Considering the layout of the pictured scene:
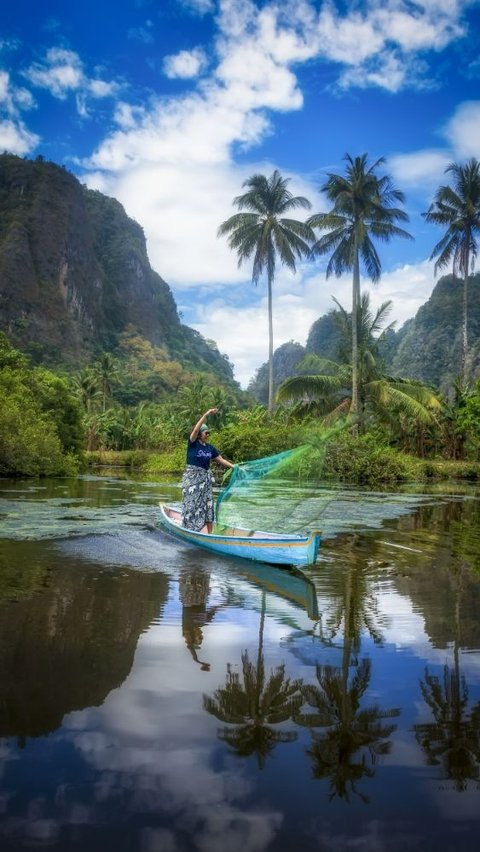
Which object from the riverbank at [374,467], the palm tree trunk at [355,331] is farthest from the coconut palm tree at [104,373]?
the palm tree trunk at [355,331]

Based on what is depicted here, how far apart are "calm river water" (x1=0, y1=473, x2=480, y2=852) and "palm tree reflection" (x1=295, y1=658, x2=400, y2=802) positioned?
11 mm

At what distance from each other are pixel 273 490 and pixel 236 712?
21.4 feet

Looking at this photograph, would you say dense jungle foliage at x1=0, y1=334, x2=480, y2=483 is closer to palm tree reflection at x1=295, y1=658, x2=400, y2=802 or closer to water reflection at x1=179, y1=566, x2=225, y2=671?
water reflection at x1=179, y1=566, x2=225, y2=671

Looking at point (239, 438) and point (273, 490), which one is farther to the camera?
point (239, 438)

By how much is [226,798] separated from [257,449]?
1111 inches

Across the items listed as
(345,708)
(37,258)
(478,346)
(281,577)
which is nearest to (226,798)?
(345,708)

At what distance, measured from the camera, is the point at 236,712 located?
12.0 ft

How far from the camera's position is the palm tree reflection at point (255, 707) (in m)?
3.28

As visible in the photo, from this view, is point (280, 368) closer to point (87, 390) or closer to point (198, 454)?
point (87, 390)

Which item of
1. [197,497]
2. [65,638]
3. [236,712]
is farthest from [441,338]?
[236,712]

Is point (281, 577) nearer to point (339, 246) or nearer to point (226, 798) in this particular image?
point (226, 798)

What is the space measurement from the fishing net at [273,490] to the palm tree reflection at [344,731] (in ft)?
18.1

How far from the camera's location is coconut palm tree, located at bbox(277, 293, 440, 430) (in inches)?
1254

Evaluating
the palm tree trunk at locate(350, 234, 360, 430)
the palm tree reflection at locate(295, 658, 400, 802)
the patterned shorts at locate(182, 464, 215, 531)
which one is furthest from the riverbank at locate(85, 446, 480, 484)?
the palm tree reflection at locate(295, 658, 400, 802)
